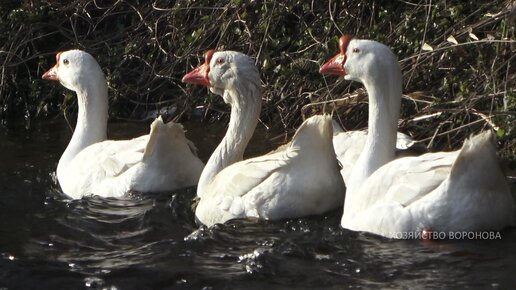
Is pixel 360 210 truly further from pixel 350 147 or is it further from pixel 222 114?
pixel 222 114

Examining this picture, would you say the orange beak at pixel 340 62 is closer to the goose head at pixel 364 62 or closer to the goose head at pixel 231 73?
the goose head at pixel 364 62

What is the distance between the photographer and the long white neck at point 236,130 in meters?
9.56

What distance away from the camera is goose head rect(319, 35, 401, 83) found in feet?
27.9

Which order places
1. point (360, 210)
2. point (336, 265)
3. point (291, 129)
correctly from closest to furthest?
point (336, 265) < point (360, 210) < point (291, 129)

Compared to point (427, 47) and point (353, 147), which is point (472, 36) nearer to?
point (427, 47)

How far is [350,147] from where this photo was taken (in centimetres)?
943

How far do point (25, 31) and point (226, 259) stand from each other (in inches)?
250

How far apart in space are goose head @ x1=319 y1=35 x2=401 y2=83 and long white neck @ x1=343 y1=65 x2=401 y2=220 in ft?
0.07

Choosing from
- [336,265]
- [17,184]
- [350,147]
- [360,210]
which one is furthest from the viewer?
[17,184]

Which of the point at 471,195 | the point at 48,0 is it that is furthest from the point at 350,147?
the point at 48,0

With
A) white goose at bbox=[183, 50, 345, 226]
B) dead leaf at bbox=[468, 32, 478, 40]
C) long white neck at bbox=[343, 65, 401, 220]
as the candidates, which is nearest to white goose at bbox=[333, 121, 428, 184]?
long white neck at bbox=[343, 65, 401, 220]

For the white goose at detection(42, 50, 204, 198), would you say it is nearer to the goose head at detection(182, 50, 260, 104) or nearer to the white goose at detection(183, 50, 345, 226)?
the goose head at detection(182, 50, 260, 104)

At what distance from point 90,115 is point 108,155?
88cm

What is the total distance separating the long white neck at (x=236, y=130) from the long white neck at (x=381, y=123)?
131cm
